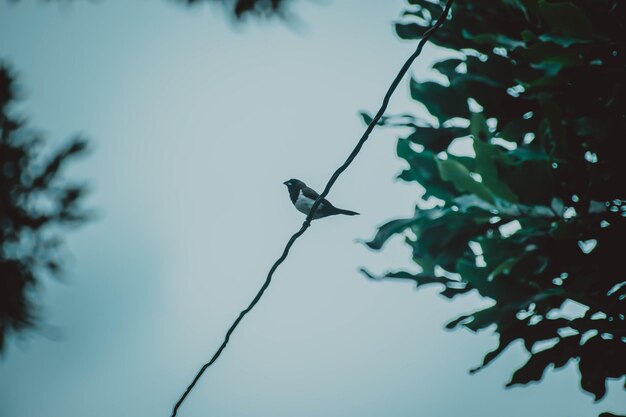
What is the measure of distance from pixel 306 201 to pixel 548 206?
11.4 feet

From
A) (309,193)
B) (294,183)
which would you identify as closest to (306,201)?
(309,193)

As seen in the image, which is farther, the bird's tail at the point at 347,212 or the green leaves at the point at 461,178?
the bird's tail at the point at 347,212

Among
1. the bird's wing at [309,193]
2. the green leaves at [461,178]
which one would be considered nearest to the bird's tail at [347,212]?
the bird's wing at [309,193]

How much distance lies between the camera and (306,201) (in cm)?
638

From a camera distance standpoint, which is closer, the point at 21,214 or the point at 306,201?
the point at 21,214

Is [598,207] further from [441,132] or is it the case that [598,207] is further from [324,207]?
[324,207]

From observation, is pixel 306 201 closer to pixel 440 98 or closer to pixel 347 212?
pixel 347 212

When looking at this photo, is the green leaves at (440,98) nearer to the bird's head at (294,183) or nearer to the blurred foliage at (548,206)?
the blurred foliage at (548,206)

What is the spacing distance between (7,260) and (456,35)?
117 inches

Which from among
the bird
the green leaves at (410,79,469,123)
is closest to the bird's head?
the bird

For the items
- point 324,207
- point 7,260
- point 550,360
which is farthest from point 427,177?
point 324,207

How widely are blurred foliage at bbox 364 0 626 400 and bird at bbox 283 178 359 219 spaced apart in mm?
2485

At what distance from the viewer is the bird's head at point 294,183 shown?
6.68 meters

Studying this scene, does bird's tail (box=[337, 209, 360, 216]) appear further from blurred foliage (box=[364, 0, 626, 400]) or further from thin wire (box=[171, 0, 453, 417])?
thin wire (box=[171, 0, 453, 417])
